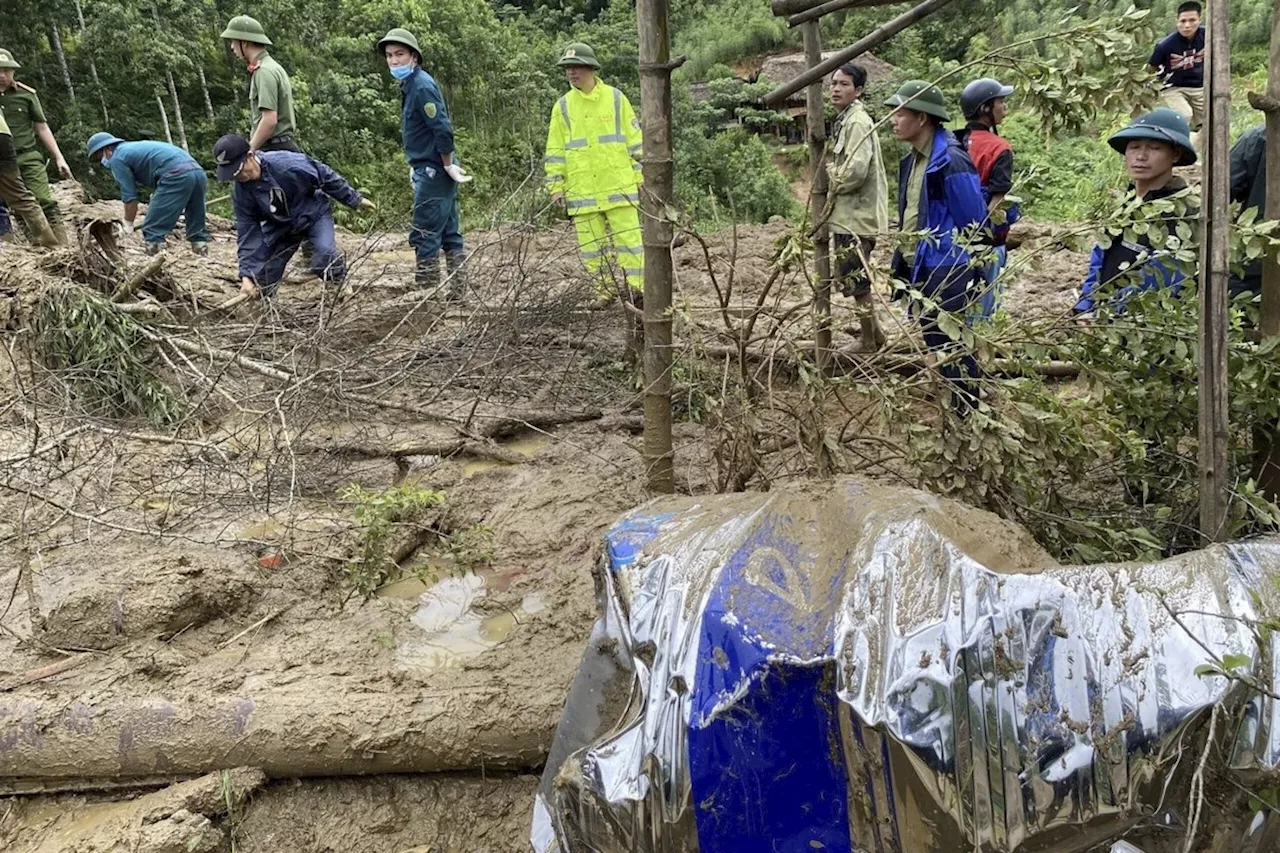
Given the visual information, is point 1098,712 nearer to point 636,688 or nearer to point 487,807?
point 636,688

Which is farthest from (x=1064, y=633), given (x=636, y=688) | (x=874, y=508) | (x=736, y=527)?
(x=636, y=688)

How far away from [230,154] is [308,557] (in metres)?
2.92

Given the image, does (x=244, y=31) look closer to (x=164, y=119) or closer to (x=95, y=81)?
(x=164, y=119)

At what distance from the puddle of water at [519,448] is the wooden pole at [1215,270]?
2.74 metres

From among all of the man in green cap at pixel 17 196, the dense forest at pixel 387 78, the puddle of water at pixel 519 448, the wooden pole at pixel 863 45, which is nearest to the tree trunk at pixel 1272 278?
the wooden pole at pixel 863 45

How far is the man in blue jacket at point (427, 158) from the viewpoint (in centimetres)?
553

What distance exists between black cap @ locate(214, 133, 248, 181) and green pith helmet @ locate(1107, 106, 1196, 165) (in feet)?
14.2

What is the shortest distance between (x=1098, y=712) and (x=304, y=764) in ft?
6.01

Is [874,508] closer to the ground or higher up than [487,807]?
higher up

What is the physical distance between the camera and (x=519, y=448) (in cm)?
421

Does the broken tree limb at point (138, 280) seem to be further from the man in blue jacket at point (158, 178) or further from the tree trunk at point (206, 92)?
the tree trunk at point (206, 92)

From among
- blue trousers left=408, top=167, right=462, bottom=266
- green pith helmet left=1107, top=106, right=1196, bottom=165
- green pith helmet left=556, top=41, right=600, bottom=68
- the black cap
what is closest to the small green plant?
green pith helmet left=1107, top=106, right=1196, bottom=165

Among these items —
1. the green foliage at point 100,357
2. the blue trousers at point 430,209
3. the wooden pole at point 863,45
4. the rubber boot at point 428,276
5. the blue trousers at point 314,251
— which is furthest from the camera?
the blue trousers at point 430,209

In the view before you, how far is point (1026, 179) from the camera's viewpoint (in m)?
2.57
